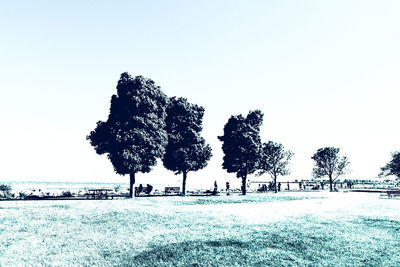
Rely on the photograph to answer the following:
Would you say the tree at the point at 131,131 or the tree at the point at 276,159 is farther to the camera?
the tree at the point at 276,159

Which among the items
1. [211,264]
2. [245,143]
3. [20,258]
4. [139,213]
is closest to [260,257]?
[211,264]

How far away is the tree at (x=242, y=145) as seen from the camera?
171 ft

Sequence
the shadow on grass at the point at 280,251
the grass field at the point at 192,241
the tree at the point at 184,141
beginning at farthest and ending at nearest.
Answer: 1. the tree at the point at 184,141
2. the grass field at the point at 192,241
3. the shadow on grass at the point at 280,251

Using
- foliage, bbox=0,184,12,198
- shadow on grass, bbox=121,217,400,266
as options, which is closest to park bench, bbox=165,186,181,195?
foliage, bbox=0,184,12,198

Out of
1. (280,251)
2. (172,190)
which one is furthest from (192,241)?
(172,190)

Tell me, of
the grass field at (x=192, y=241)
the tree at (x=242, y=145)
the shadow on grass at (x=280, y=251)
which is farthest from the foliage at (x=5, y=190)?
the shadow on grass at (x=280, y=251)

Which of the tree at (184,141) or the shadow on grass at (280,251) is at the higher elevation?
the tree at (184,141)

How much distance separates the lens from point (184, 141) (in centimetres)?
4750

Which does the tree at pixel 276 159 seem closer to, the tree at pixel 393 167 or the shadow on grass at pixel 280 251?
the tree at pixel 393 167

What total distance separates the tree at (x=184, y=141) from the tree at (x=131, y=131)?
6.41 m

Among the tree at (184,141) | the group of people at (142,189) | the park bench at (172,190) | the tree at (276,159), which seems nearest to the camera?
the group of people at (142,189)

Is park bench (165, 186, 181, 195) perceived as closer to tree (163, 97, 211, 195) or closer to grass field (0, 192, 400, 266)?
tree (163, 97, 211, 195)

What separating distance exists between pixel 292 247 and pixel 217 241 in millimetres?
2996

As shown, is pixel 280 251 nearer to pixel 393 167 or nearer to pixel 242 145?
pixel 242 145
